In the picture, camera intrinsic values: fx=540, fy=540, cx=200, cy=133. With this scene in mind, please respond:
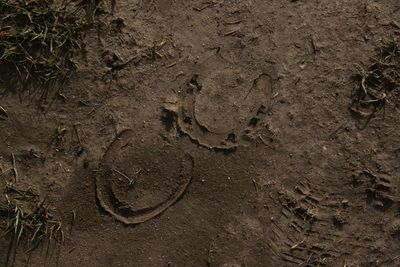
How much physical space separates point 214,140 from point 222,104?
203 millimetres

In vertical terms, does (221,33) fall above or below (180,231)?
above

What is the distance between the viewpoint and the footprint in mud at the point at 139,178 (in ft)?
9.70

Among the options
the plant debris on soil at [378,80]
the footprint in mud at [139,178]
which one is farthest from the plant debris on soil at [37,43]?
the plant debris on soil at [378,80]

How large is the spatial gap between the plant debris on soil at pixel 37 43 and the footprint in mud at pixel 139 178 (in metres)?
0.51

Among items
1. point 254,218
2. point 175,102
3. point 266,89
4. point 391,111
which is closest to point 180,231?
point 254,218

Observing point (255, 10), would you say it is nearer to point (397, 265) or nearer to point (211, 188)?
point (211, 188)

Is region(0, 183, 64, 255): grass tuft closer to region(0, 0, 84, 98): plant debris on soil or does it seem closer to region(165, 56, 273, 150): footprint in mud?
region(0, 0, 84, 98): plant debris on soil

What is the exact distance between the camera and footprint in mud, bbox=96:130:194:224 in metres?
2.96

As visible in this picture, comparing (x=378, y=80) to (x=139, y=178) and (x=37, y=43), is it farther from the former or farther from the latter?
(x=37, y=43)

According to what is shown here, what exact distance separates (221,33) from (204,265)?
129 centimetres

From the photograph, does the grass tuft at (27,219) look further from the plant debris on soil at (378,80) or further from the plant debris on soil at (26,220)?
the plant debris on soil at (378,80)


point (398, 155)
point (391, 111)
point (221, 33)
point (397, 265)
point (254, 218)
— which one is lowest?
point (397, 265)

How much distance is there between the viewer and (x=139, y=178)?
9.73 feet

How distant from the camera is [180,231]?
9.80 feet
